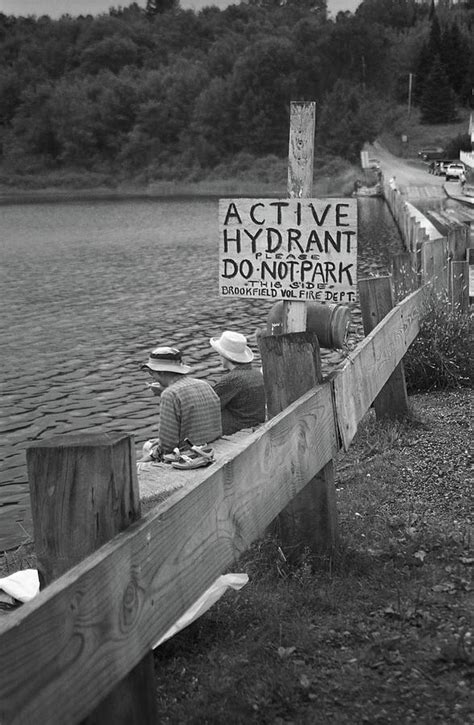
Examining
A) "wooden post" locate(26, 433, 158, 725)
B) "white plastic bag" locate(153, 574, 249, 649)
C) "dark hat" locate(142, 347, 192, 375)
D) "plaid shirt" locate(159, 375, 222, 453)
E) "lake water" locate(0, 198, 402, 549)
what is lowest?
"lake water" locate(0, 198, 402, 549)

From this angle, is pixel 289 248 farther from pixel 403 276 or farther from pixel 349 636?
pixel 403 276

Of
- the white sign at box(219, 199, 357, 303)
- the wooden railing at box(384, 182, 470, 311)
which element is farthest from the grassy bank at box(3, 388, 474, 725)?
the wooden railing at box(384, 182, 470, 311)

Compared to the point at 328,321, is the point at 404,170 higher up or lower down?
higher up

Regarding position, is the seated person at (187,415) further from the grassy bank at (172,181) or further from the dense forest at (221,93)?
the dense forest at (221,93)

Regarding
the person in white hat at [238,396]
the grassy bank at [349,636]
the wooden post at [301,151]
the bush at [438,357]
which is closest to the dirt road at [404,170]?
the bush at [438,357]

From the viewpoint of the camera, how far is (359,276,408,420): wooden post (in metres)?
7.22

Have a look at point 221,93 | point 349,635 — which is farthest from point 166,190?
point 349,635

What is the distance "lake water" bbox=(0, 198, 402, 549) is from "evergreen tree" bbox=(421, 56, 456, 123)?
87857mm

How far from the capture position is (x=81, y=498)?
2436 millimetres

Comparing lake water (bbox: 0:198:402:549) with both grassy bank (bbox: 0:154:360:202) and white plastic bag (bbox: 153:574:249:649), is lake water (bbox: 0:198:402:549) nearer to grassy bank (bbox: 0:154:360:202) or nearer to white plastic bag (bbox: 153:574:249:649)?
white plastic bag (bbox: 153:574:249:649)

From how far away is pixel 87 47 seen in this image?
592 ft

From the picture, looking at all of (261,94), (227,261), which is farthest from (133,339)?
(261,94)

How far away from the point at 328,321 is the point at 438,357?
1.13m

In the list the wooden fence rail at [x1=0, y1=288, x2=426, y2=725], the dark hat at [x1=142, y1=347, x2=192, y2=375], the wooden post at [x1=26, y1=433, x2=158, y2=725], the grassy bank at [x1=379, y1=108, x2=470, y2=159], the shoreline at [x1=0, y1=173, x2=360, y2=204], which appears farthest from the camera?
the grassy bank at [x1=379, y1=108, x2=470, y2=159]
